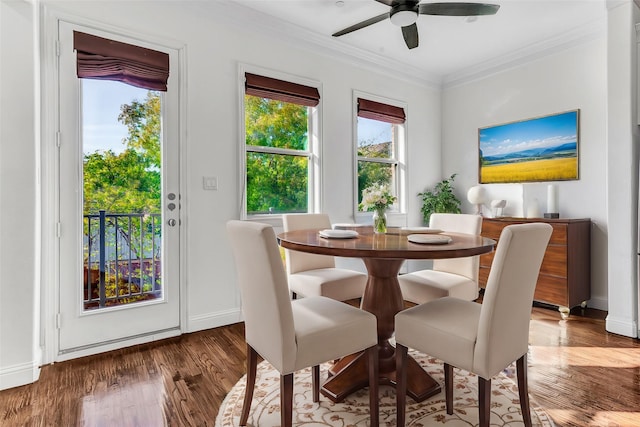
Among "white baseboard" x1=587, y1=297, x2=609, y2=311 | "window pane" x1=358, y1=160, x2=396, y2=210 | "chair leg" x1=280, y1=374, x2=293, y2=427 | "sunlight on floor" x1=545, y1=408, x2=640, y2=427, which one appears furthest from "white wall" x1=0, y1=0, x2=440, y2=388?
"sunlight on floor" x1=545, y1=408, x2=640, y2=427

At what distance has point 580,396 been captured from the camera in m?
1.93

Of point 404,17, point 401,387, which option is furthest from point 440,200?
point 401,387

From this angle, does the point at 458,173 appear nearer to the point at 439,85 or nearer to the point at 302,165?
the point at 439,85

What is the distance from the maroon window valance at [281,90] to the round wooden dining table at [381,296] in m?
1.77

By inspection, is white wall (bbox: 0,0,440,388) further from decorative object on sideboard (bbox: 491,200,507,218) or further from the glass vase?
the glass vase

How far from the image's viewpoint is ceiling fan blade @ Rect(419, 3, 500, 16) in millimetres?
2250

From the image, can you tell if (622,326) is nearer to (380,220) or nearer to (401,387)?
→ (380,220)

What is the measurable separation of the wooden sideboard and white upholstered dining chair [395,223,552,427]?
7.00 feet

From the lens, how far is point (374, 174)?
433cm

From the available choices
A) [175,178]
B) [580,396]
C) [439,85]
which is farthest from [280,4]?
[580,396]

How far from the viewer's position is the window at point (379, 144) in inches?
164

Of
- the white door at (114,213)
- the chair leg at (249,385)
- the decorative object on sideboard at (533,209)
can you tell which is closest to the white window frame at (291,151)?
the white door at (114,213)

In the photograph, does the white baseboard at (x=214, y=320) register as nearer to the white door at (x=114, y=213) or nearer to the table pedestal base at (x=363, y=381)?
the white door at (x=114, y=213)

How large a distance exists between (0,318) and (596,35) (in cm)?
529
